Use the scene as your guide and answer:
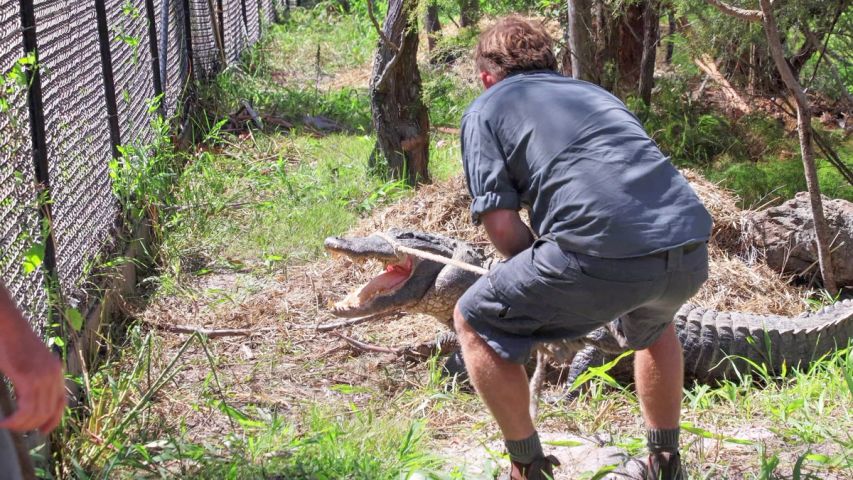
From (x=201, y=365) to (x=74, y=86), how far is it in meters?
1.49

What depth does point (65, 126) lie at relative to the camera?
167 inches

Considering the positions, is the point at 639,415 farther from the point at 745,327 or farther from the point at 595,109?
the point at 595,109

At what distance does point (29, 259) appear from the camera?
319 cm

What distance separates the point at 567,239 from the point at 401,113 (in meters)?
4.45

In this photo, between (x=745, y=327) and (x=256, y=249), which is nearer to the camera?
(x=745, y=327)

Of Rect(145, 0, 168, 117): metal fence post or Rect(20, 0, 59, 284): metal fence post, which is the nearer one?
Rect(20, 0, 59, 284): metal fence post

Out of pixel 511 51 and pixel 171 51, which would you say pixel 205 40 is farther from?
pixel 511 51

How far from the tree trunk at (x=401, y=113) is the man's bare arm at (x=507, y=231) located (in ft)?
13.4

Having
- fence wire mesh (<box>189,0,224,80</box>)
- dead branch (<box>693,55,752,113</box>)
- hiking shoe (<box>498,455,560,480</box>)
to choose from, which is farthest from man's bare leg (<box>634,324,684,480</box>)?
fence wire mesh (<box>189,0,224,80</box>)

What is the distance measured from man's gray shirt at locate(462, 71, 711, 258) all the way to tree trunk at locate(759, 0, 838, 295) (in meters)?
2.17

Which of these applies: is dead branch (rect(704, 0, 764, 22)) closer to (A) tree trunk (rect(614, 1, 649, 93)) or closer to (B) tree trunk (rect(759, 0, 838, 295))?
(B) tree trunk (rect(759, 0, 838, 295))

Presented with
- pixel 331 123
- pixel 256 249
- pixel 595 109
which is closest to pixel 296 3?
pixel 331 123

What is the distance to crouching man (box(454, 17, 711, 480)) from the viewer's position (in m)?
2.74

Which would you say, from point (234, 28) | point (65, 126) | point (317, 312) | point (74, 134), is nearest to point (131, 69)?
point (74, 134)
